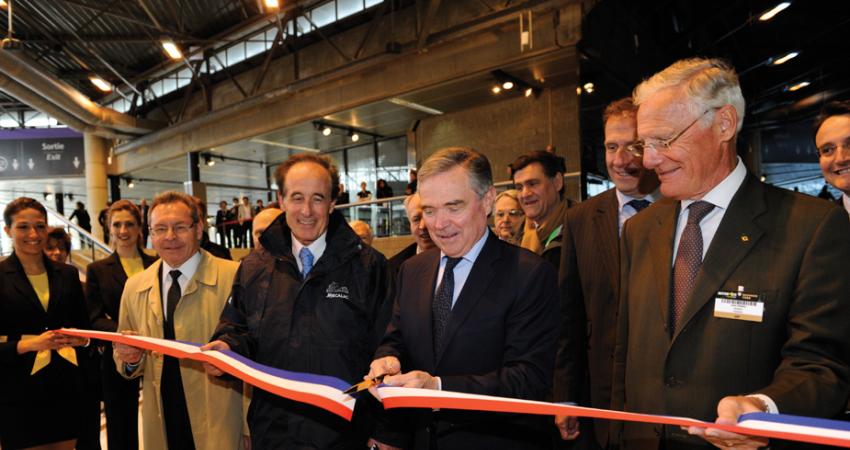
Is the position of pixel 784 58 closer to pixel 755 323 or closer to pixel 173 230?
pixel 755 323

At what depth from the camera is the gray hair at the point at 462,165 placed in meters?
1.64

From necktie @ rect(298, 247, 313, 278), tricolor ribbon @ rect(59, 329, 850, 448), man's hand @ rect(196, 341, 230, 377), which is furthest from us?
necktie @ rect(298, 247, 313, 278)

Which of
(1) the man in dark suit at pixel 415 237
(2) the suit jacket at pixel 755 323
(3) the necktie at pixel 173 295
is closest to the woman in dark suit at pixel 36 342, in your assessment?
(3) the necktie at pixel 173 295

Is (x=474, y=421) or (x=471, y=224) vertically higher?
(x=471, y=224)

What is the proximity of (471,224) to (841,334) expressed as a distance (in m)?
0.97

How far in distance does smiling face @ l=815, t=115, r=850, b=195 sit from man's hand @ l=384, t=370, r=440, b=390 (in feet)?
6.84

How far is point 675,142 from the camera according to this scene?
144 centimetres

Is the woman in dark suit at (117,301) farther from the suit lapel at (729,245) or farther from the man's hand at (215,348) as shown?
the suit lapel at (729,245)

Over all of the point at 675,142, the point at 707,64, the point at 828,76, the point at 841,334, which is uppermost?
the point at 828,76

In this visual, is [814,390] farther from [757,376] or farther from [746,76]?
[746,76]

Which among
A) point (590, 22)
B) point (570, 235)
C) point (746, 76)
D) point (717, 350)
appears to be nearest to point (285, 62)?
point (590, 22)

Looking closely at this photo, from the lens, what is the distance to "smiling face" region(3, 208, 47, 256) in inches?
114

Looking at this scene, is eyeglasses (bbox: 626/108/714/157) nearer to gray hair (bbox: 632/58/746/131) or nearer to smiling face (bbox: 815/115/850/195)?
gray hair (bbox: 632/58/746/131)

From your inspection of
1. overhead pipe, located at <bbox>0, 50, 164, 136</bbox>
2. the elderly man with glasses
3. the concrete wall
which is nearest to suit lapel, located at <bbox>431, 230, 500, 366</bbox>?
the elderly man with glasses
